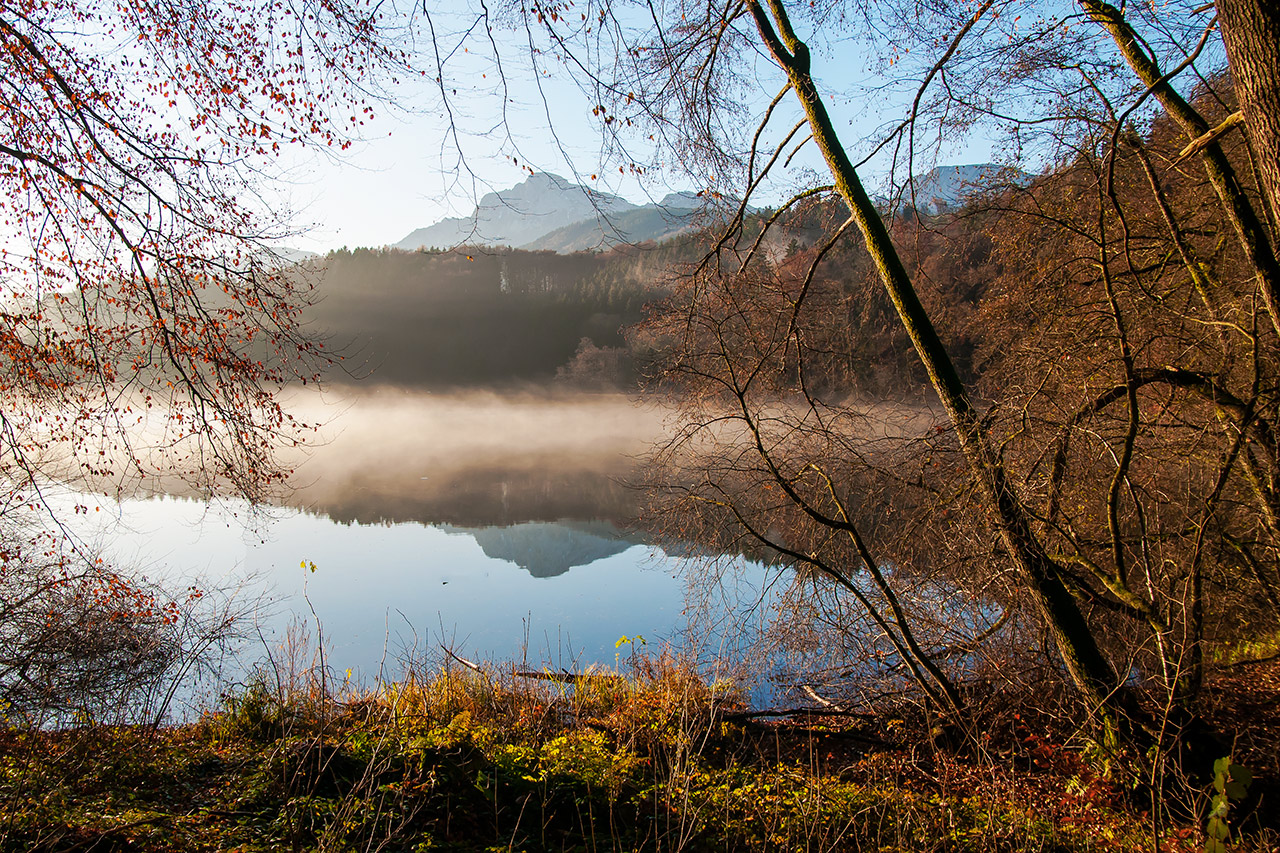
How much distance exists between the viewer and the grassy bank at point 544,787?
2.34m

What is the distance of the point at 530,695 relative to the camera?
5.37 meters

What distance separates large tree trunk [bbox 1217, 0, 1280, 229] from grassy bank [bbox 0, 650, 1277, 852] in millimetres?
2320

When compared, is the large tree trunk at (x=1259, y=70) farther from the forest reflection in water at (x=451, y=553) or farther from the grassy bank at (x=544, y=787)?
the forest reflection in water at (x=451, y=553)

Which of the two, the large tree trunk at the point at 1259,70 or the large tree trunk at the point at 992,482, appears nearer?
the large tree trunk at the point at 1259,70

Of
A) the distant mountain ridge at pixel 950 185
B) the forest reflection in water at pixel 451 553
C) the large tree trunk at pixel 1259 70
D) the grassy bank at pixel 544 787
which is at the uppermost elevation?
the distant mountain ridge at pixel 950 185

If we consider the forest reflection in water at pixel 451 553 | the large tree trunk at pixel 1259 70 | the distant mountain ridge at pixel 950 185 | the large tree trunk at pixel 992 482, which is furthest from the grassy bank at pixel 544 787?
the distant mountain ridge at pixel 950 185

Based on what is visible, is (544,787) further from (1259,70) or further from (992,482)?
(1259,70)

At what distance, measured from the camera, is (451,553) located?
1553cm

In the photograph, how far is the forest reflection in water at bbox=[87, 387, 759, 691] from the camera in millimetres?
8961

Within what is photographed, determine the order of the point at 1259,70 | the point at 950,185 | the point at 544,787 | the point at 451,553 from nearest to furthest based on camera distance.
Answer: the point at 1259,70
the point at 544,787
the point at 950,185
the point at 451,553

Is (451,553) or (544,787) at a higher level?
(544,787)

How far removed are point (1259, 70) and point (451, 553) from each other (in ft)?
50.8

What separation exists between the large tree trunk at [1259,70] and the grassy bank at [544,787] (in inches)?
91.3

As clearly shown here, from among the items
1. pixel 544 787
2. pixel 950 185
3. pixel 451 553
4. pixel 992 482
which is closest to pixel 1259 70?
pixel 992 482
